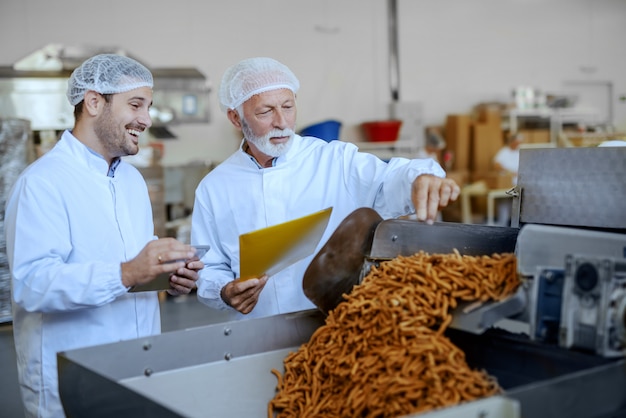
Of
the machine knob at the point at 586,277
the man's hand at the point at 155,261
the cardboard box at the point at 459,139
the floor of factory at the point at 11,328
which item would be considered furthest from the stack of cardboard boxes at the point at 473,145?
the machine knob at the point at 586,277

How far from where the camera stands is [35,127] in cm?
630

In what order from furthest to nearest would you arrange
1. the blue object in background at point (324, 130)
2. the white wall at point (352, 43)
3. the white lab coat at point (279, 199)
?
1. the white wall at point (352, 43)
2. the blue object in background at point (324, 130)
3. the white lab coat at point (279, 199)

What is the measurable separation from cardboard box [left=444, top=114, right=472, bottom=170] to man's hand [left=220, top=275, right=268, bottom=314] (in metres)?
7.70

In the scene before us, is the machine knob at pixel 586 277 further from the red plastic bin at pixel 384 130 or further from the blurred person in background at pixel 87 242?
the red plastic bin at pixel 384 130

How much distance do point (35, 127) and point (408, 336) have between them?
5.62 meters

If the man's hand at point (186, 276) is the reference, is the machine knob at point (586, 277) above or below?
above

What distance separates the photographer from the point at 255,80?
227 centimetres

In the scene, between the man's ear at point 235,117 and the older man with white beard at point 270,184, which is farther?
the man's ear at point 235,117

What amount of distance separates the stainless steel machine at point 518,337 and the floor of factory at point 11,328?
232 centimetres

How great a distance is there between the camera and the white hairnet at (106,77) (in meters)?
2.07

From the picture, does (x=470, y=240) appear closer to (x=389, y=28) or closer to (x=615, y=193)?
(x=615, y=193)


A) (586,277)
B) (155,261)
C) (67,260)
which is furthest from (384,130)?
(586,277)

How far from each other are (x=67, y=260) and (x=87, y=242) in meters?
0.08

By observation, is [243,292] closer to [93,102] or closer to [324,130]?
[93,102]
